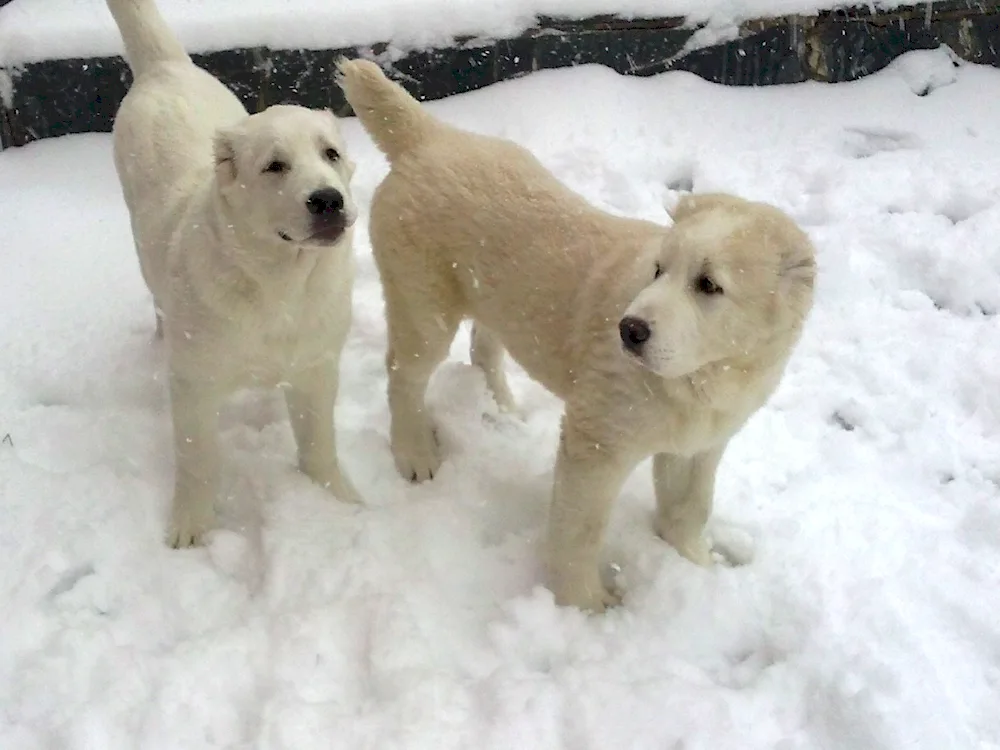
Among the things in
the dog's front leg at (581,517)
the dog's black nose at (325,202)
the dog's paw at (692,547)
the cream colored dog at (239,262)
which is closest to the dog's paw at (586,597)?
the dog's front leg at (581,517)

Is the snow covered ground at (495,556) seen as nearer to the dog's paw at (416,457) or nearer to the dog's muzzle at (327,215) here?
the dog's paw at (416,457)

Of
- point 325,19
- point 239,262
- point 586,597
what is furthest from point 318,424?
point 325,19

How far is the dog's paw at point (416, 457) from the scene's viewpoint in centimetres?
317

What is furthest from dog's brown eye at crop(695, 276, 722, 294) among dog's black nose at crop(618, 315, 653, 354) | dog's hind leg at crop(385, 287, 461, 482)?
dog's hind leg at crop(385, 287, 461, 482)

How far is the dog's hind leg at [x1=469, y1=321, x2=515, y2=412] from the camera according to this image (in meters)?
3.50

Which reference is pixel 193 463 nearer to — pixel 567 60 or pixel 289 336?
pixel 289 336

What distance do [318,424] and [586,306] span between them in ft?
3.33

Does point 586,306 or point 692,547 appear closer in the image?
point 586,306

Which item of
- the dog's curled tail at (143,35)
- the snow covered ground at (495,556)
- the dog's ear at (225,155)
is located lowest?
the snow covered ground at (495,556)

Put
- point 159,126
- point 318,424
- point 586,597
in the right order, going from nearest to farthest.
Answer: point 586,597 → point 318,424 → point 159,126

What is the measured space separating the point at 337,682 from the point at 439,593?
1.39 ft

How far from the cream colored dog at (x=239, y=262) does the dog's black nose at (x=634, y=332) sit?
0.80 meters

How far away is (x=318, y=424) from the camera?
293cm

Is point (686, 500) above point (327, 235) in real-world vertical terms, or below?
below
